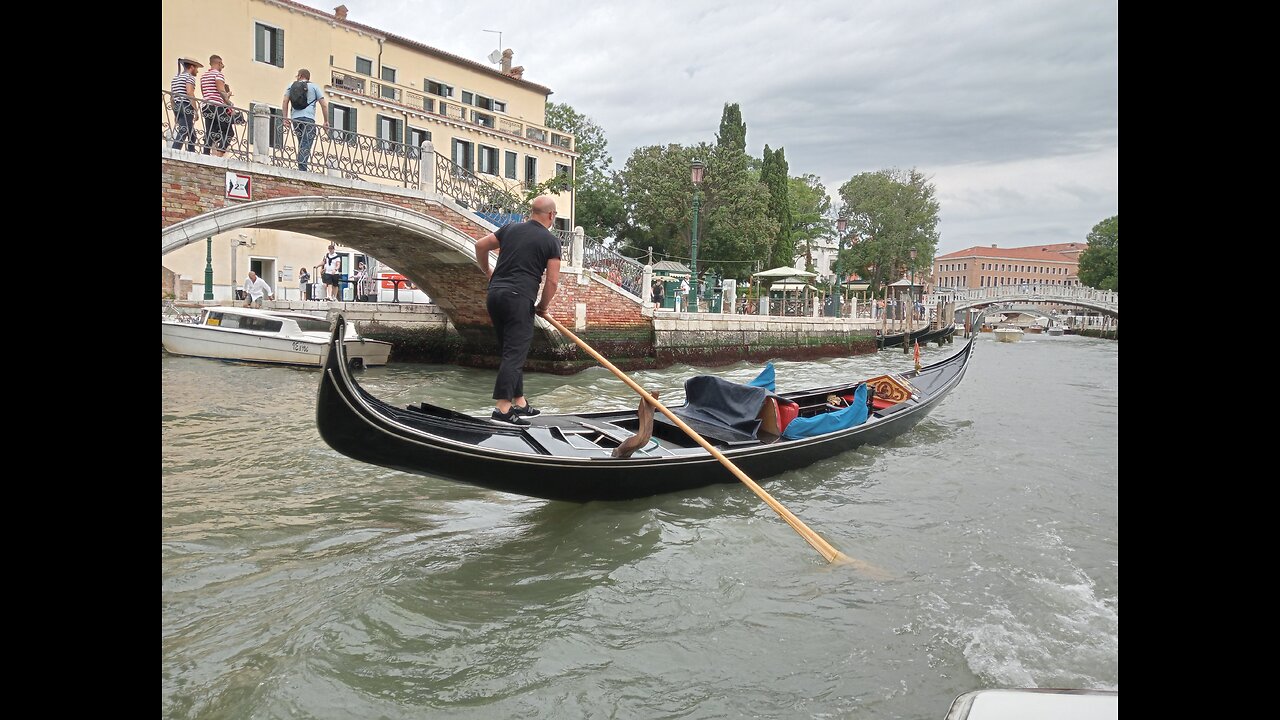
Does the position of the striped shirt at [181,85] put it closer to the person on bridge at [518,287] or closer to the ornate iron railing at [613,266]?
the person on bridge at [518,287]

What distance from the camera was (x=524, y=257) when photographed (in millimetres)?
3078

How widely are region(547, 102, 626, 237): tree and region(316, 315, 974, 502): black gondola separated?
17.1 m

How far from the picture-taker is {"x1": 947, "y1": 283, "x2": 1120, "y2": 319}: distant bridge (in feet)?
97.2

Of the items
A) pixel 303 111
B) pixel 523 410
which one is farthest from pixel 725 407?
pixel 303 111

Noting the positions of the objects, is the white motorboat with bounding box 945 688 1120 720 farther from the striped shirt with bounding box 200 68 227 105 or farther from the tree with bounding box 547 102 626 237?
the tree with bounding box 547 102 626 237

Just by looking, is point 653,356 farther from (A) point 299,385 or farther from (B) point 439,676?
(B) point 439,676

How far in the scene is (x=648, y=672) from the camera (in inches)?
75.2

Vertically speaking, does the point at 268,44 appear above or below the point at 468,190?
above

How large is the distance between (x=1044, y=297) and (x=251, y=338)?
97.7 ft

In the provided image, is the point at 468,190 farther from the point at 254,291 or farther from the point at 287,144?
the point at 254,291

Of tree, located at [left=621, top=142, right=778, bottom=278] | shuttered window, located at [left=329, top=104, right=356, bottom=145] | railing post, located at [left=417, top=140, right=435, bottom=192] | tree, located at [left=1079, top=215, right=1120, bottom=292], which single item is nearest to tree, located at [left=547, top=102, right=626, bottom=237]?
tree, located at [left=621, top=142, right=778, bottom=278]
